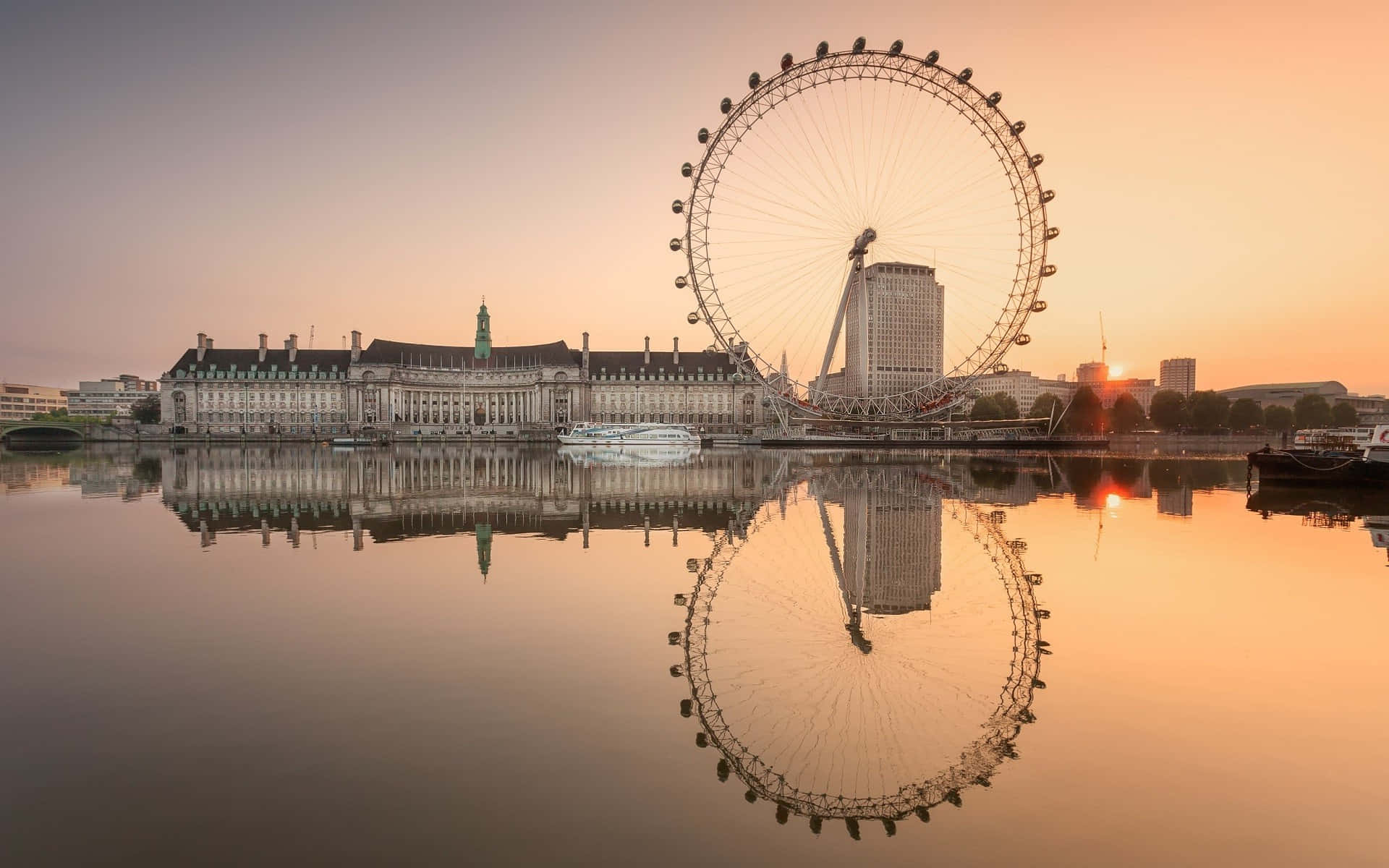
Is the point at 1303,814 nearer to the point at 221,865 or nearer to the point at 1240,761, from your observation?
the point at 1240,761

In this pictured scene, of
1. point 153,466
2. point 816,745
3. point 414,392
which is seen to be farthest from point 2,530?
point 414,392

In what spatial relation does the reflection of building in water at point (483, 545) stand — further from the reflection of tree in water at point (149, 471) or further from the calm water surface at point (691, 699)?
the reflection of tree in water at point (149, 471)

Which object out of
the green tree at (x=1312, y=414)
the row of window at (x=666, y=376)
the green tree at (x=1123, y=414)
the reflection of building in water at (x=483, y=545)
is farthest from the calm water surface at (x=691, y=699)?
the green tree at (x=1312, y=414)

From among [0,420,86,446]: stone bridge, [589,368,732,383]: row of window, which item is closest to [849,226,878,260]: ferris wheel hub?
[589,368,732,383]: row of window

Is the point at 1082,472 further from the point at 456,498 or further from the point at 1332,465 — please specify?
the point at 456,498

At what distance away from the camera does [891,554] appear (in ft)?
53.3

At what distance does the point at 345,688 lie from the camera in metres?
8.39

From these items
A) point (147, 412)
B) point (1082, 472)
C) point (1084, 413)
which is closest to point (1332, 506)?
point (1082, 472)

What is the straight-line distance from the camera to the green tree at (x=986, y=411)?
132750 mm

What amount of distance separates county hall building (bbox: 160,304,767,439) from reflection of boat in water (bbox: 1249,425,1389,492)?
82.7 m

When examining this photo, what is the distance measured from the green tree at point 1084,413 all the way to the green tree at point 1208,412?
24.2 m

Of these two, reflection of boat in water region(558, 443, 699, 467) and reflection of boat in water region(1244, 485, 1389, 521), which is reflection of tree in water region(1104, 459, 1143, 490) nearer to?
reflection of boat in water region(1244, 485, 1389, 521)

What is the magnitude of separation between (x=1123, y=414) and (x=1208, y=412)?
59.6ft

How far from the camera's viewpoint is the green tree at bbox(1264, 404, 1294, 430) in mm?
132000
